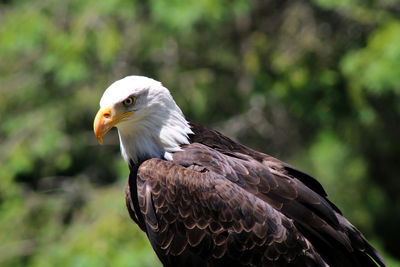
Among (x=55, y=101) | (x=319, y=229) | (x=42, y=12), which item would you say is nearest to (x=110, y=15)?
(x=42, y=12)

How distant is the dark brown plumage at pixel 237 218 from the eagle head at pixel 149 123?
0.68 feet

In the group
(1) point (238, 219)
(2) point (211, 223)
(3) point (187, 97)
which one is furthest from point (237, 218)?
(3) point (187, 97)

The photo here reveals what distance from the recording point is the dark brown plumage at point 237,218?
11.3ft

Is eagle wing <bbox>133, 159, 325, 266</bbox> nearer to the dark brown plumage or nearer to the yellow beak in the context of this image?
the dark brown plumage

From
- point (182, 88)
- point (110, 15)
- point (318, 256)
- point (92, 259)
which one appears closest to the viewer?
point (318, 256)

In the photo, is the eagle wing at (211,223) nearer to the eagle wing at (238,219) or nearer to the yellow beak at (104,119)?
the eagle wing at (238,219)

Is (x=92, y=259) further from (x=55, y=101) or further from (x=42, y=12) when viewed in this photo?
(x=42, y=12)

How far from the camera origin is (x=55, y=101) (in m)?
7.78

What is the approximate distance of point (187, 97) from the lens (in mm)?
7629

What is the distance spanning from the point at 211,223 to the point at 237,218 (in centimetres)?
16

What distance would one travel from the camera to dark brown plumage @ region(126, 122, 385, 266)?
344 centimetres

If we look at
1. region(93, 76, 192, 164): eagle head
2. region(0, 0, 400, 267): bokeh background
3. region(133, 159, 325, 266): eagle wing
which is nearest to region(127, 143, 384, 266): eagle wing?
region(133, 159, 325, 266): eagle wing

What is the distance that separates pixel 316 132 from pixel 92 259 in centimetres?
356

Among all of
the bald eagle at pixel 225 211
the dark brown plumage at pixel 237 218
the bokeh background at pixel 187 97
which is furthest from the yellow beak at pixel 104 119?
the bokeh background at pixel 187 97
